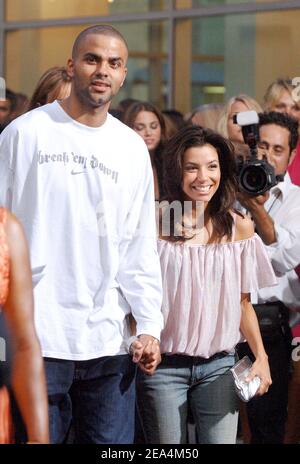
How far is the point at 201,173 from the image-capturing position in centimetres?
427

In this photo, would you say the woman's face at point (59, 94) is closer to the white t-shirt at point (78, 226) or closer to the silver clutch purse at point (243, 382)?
the white t-shirt at point (78, 226)

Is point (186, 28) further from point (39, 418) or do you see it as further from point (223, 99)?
point (39, 418)

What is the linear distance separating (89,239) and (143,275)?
260 millimetres

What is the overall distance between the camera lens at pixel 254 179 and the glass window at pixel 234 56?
11.7ft

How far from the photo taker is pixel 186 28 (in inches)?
352

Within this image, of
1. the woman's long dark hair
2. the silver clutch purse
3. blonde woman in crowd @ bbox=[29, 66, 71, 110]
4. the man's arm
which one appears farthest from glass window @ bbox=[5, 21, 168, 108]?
the silver clutch purse

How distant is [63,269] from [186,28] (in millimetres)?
5589

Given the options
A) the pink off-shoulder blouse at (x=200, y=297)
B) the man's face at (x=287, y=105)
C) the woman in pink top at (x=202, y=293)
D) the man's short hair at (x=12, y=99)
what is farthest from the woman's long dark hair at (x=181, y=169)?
the man's short hair at (x=12, y=99)

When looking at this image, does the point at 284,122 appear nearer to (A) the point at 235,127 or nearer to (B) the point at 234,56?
(A) the point at 235,127

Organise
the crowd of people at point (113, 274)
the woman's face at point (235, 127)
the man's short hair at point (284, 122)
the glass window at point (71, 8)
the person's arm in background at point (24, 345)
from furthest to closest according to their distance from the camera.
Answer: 1. the glass window at point (71, 8)
2. the woman's face at point (235, 127)
3. the man's short hair at point (284, 122)
4. the crowd of people at point (113, 274)
5. the person's arm in background at point (24, 345)

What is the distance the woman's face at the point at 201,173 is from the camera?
4258 mm

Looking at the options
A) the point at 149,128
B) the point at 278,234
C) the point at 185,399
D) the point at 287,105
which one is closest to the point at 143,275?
the point at 185,399

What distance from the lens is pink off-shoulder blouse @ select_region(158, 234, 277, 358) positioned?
4086mm
